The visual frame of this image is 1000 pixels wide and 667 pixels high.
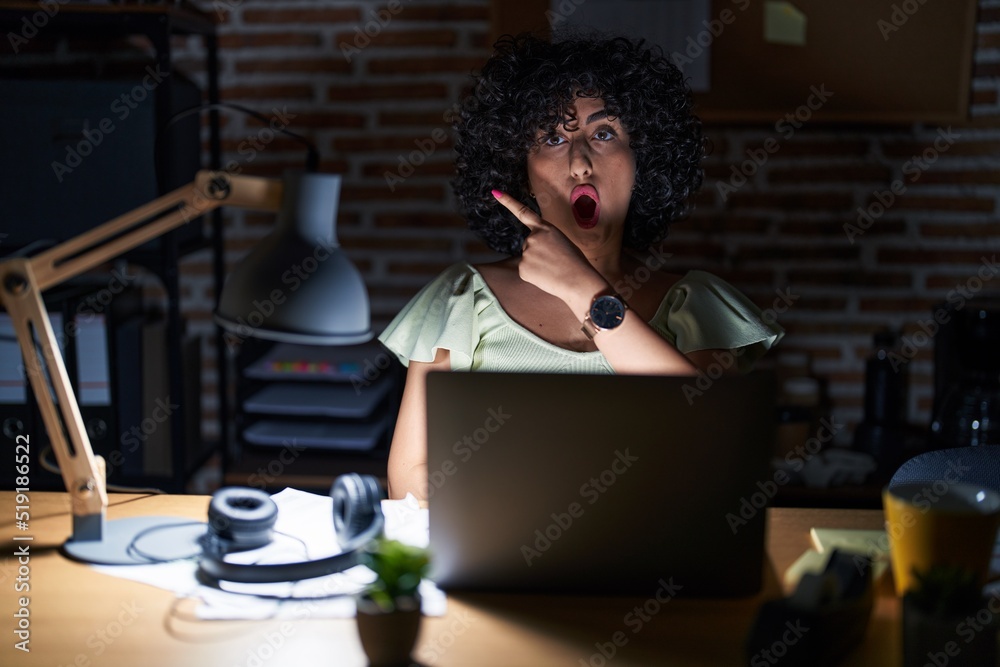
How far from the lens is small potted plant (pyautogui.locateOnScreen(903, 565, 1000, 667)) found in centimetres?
80

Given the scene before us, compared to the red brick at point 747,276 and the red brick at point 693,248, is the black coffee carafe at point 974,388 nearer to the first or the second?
the red brick at point 747,276

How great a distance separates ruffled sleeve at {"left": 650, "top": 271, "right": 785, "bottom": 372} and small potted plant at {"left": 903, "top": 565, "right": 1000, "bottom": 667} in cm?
77

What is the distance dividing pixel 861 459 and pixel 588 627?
5.01ft

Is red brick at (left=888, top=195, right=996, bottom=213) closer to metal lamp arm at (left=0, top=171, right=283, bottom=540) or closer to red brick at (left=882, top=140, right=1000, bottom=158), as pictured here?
red brick at (left=882, top=140, right=1000, bottom=158)

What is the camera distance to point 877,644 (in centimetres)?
91

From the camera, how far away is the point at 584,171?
153 cm

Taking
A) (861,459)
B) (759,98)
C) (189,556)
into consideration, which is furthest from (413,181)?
(189,556)

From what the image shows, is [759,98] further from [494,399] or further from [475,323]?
[494,399]

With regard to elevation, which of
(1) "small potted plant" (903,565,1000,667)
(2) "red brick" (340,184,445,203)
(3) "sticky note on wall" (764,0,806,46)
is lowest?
(1) "small potted plant" (903,565,1000,667)

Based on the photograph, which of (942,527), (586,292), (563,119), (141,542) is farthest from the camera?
(563,119)

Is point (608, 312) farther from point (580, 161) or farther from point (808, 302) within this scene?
point (808, 302)

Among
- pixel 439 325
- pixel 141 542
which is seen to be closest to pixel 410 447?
pixel 439 325

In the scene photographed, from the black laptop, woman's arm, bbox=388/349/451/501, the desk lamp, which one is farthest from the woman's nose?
the black laptop

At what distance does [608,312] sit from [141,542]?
2.29 feet
